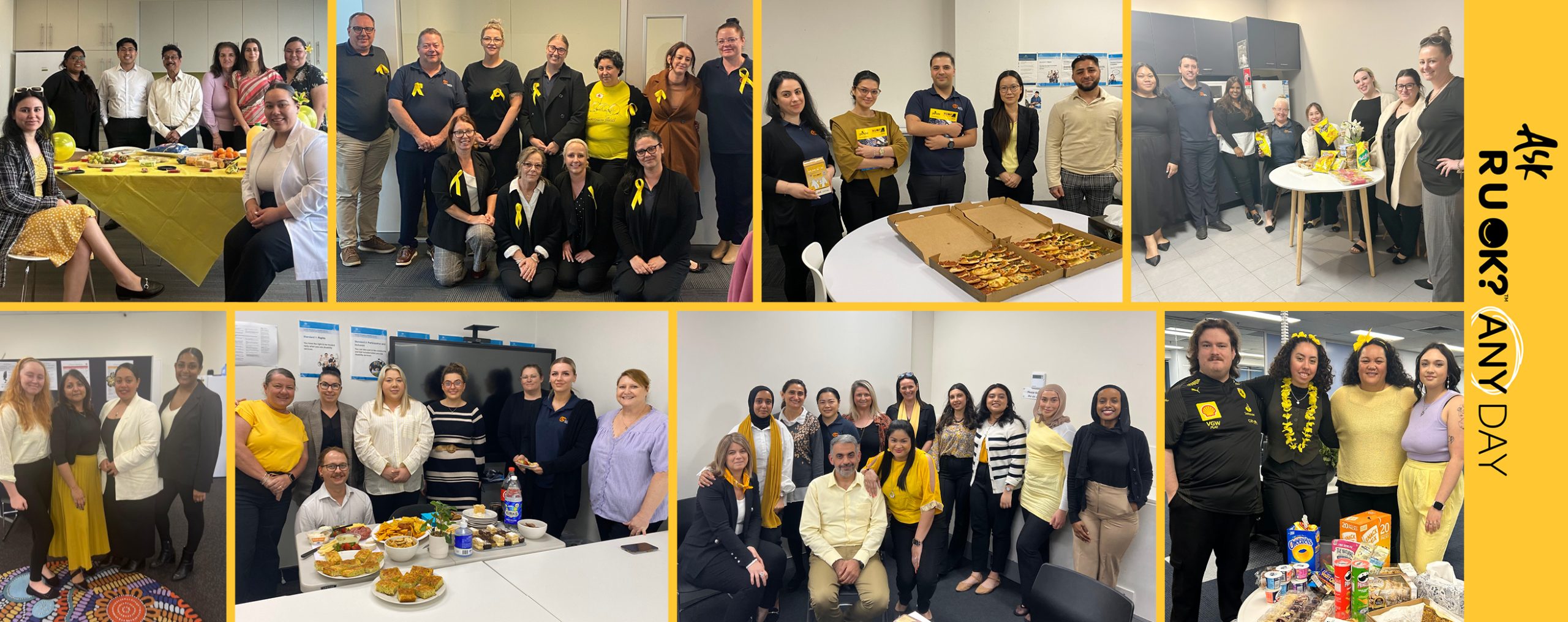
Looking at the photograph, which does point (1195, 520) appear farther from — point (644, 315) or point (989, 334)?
point (644, 315)

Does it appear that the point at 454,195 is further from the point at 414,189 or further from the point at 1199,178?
the point at 1199,178

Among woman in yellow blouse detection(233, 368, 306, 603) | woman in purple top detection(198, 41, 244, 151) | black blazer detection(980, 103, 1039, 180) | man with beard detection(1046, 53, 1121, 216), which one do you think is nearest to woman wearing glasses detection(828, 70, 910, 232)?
black blazer detection(980, 103, 1039, 180)

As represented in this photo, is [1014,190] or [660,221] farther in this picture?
[1014,190]

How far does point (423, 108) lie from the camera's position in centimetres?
400

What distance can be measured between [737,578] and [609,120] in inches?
73.7

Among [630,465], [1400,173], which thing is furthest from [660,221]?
[1400,173]

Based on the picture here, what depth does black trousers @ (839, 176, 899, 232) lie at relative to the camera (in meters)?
4.45

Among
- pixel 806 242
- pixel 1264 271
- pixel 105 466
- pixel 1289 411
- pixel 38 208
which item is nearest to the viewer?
pixel 38 208

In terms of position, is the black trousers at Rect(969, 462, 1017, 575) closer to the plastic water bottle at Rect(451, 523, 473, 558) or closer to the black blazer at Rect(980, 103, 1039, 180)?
the black blazer at Rect(980, 103, 1039, 180)

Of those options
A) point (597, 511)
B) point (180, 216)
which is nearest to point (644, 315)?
point (597, 511)

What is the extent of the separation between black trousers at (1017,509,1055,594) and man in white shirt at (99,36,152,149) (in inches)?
147

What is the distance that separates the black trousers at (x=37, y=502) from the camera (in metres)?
3.90

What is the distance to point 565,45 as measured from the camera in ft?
13.1

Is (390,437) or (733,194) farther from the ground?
(733,194)
